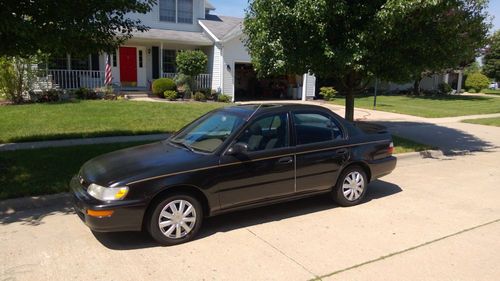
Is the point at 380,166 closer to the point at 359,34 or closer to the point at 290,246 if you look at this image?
the point at 290,246

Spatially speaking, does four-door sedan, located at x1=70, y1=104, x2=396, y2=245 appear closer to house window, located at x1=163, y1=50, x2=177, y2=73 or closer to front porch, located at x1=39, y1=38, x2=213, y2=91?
front porch, located at x1=39, y1=38, x2=213, y2=91

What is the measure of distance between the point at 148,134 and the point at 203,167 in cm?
669

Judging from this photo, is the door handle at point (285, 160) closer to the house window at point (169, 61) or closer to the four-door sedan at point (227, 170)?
the four-door sedan at point (227, 170)

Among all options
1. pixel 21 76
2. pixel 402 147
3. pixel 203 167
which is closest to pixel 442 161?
pixel 402 147

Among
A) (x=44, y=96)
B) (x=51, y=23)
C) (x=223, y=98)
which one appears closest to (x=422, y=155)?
(x=51, y=23)

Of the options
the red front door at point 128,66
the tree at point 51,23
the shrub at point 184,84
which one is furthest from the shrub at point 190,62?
the tree at point 51,23

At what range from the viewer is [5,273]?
3.97 meters

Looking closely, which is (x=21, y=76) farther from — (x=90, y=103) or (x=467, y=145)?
(x=467, y=145)

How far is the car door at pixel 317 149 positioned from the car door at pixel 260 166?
161mm

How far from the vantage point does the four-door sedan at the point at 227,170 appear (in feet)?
14.7

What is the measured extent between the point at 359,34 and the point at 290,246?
6.17m

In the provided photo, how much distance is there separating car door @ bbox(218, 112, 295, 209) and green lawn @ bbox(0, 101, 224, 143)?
21.2ft

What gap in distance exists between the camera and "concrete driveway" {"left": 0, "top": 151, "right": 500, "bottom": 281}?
406 centimetres

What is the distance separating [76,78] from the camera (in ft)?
67.3
